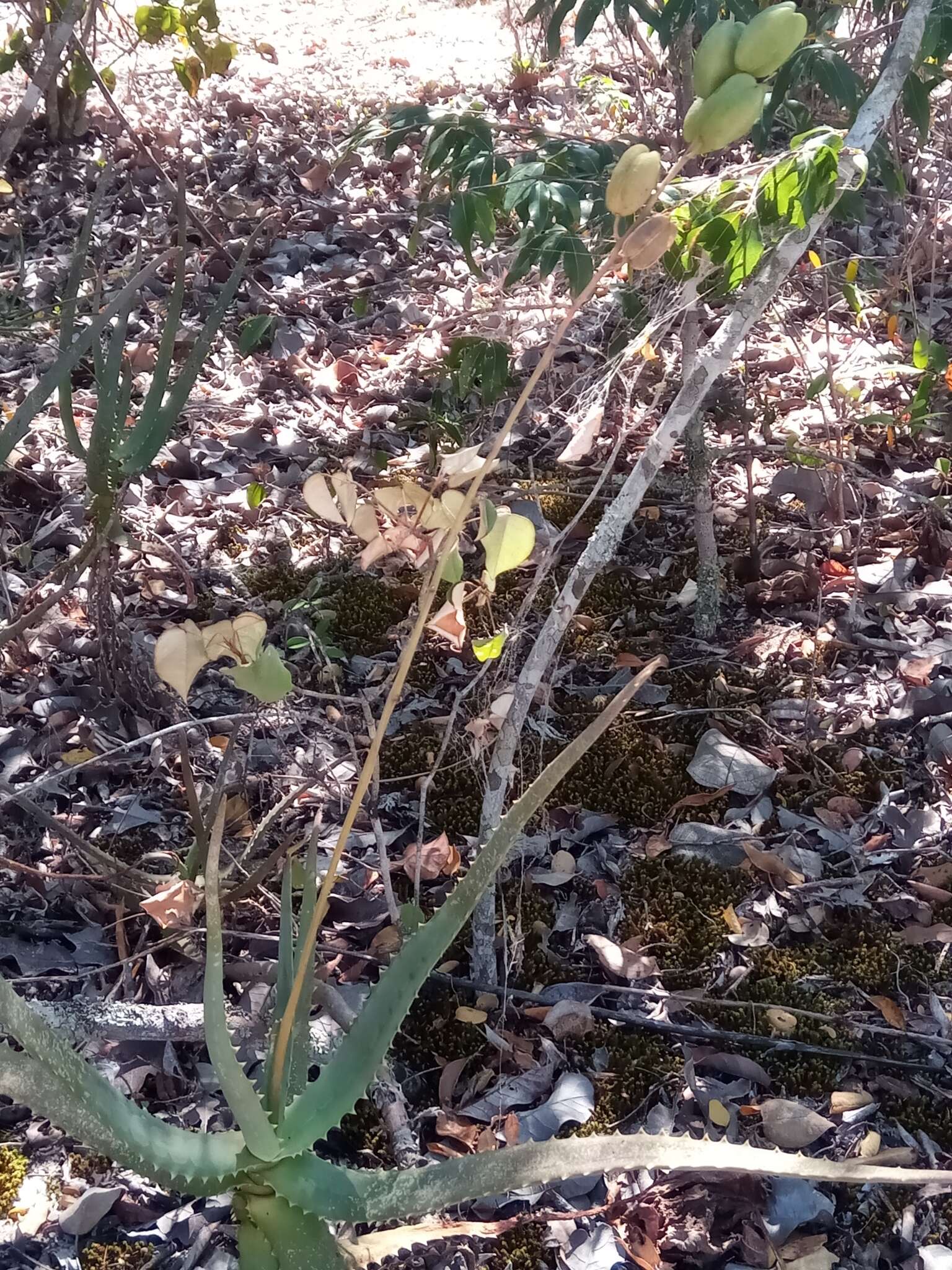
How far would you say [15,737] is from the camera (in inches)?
64.4

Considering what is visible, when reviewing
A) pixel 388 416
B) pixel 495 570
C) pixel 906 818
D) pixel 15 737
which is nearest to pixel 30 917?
pixel 15 737

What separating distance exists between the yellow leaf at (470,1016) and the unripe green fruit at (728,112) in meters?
1.05

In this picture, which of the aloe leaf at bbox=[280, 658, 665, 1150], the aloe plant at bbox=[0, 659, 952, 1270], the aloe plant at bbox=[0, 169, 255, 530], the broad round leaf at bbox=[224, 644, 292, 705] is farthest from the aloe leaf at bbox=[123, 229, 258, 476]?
the aloe leaf at bbox=[280, 658, 665, 1150]

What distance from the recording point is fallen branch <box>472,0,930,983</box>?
102 centimetres

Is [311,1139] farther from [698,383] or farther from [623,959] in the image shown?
[698,383]

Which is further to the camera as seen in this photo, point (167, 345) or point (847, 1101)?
point (167, 345)

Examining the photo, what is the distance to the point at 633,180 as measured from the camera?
60cm

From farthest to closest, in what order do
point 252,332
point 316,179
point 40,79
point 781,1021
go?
point 316,179 < point 252,332 < point 40,79 < point 781,1021

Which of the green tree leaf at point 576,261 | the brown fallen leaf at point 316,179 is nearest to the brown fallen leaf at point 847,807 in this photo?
the green tree leaf at point 576,261

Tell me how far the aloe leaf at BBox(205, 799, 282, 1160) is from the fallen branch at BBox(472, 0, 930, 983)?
0.35 m

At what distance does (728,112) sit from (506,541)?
38 centimetres

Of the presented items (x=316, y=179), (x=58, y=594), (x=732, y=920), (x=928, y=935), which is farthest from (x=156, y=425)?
(x=316, y=179)

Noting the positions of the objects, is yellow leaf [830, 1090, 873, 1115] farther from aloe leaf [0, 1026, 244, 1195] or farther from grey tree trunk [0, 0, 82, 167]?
grey tree trunk [0, 0, 82, 167]

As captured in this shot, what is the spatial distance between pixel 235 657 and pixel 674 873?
2.70 ft
